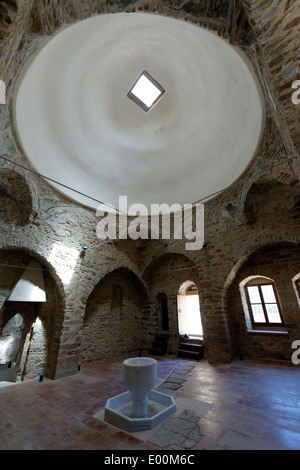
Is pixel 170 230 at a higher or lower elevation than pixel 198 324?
higher

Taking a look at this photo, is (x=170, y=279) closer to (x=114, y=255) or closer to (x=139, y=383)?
(x=114, y=255)

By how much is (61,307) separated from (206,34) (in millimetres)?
7866

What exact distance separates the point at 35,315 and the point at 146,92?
8.07 m

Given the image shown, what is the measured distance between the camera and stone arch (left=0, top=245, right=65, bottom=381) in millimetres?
5312

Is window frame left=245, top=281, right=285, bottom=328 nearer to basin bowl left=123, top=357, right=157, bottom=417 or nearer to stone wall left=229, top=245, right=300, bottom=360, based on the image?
stone wall left=229, top=245, right=300, bottom=360

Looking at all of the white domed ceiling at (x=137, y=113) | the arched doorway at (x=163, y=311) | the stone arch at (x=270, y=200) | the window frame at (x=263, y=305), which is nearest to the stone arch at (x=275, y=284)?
the window frame at (x=263, y=305)

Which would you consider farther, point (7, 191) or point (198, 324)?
point (198, 324)

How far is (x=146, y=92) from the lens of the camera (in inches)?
263

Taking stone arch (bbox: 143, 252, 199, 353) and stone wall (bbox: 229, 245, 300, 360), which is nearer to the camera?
stone wall (bbox: 229, 245, 300, 360)

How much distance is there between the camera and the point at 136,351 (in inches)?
312

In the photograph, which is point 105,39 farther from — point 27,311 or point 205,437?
point 205,437

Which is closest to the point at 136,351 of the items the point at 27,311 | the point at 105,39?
the point at 27,311

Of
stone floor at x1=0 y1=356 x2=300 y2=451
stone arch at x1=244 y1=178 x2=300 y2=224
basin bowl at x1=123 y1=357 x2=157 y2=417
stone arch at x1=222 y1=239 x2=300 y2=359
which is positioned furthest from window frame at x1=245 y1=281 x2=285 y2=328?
basin bowl at x1=123 y1=357 x2=157 y2=417

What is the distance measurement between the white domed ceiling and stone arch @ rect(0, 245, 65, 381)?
8.15 ft
